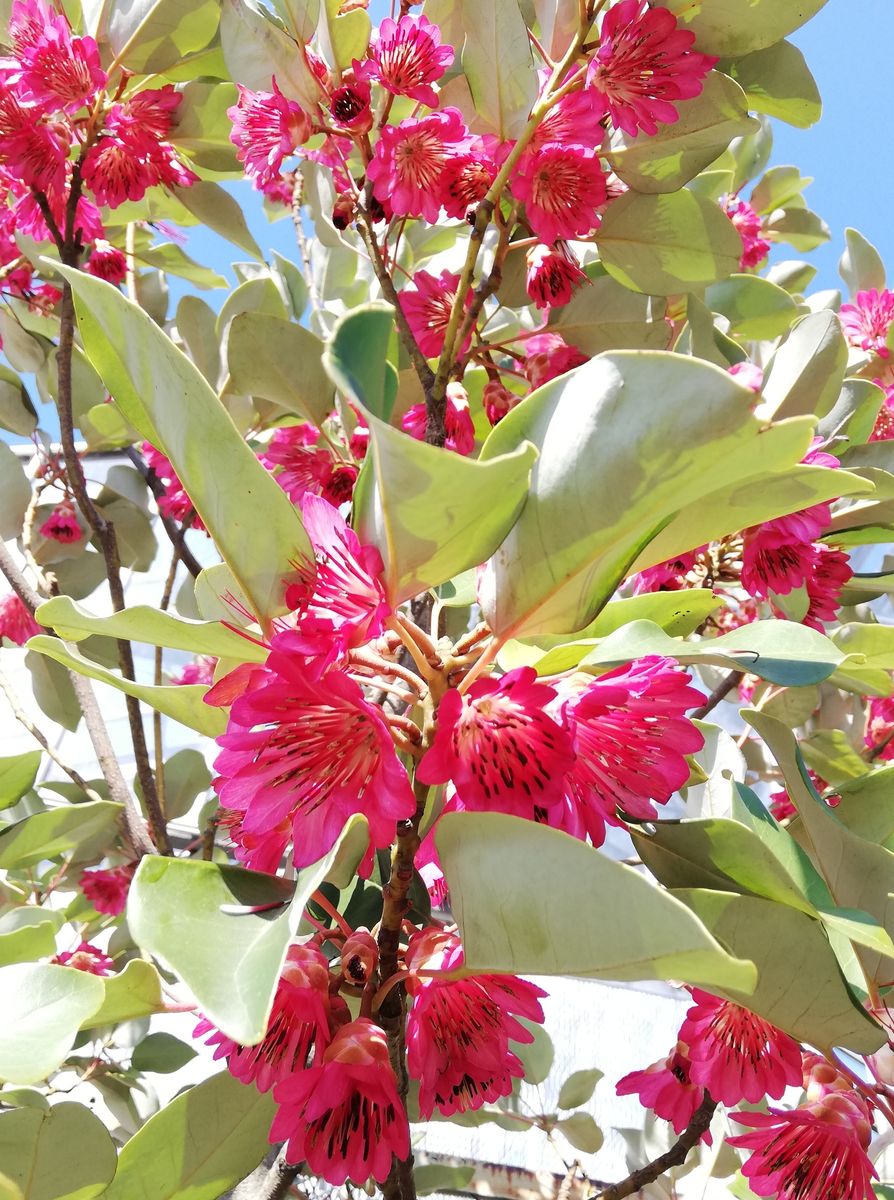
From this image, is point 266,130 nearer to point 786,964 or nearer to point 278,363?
point 278,363

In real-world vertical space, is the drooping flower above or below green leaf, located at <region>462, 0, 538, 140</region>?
below

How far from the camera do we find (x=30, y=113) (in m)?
0.98

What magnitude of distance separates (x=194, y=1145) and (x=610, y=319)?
2.52 feet

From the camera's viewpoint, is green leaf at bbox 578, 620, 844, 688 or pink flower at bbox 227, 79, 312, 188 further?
pink flower at bbox 227, 79, 312, 188

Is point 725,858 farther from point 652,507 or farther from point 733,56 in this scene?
point 733,56

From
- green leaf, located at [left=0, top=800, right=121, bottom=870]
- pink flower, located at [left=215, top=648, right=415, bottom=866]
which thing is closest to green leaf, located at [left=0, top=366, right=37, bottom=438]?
green leaf, located at [left=0, top=800, right=121, bottom=870]

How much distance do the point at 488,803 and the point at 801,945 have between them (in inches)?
6.3

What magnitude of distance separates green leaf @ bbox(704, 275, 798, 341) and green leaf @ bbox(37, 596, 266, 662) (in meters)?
0.84

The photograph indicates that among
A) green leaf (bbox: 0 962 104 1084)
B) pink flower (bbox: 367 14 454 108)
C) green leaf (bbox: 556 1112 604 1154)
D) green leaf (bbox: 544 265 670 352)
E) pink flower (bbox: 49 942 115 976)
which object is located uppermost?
pink flower (bbox: 367 14 454 108)

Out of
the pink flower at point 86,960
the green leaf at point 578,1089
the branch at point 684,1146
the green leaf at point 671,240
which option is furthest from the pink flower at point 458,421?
the green leaf at point 578,1089

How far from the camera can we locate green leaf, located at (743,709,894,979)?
1.72 ft

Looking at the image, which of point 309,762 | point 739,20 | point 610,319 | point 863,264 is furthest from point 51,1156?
point 863,264

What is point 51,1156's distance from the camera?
22.4 inches

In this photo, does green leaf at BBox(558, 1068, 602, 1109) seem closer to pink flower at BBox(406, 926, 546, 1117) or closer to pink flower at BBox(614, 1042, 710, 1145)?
pink flower at BBox(614, 1042, 710, 1145)
